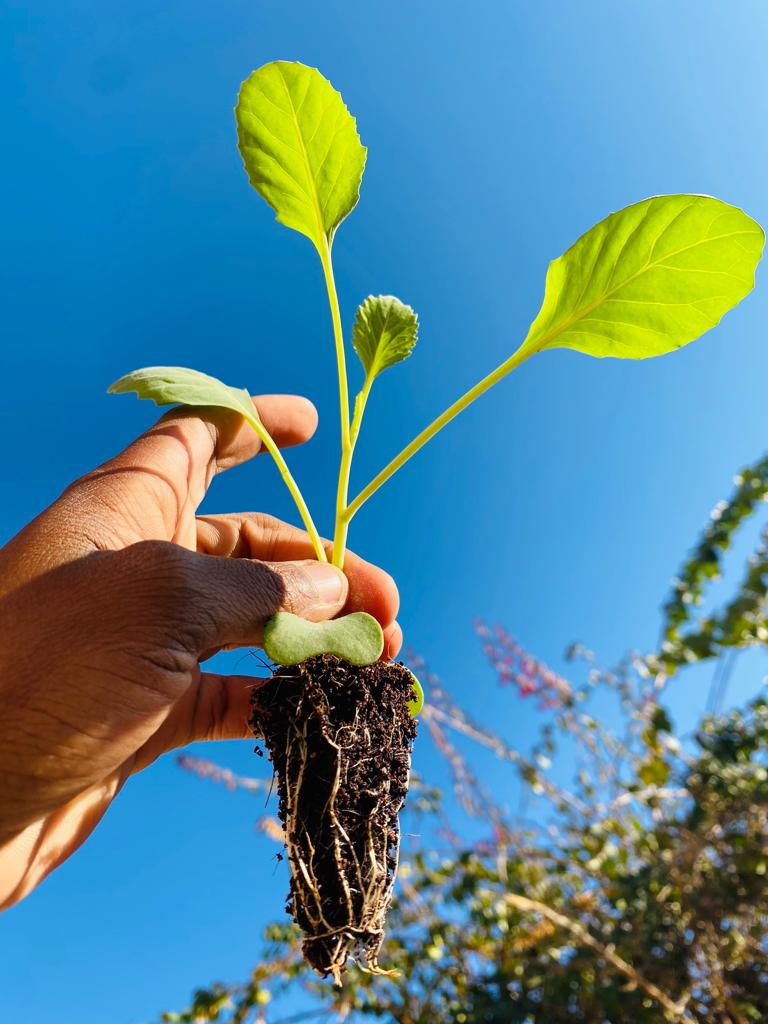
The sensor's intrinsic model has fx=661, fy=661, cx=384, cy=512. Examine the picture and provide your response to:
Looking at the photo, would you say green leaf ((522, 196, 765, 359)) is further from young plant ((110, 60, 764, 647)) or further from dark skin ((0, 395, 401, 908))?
dark skin ((0, 395, 401, 908))

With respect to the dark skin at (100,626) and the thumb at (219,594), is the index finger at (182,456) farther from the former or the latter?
the thumb at (219,594)

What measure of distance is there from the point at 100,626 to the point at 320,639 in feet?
1.00

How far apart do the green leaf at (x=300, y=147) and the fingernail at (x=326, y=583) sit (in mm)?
689

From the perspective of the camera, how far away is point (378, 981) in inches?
90.8

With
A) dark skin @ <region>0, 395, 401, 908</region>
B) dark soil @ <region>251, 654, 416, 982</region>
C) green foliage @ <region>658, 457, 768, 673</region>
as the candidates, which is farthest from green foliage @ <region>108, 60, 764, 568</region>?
green foliage @ <region>658, 457, 768, 673</region>

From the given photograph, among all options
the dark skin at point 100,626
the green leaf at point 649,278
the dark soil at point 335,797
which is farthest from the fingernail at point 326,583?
the green leaf at point 649,278

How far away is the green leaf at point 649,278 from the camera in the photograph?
1113mm

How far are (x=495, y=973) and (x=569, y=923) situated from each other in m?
0.42

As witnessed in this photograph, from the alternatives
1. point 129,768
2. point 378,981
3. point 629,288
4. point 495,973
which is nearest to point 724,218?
point 629,288

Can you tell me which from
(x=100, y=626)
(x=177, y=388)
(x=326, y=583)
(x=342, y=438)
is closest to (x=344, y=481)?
(x=342, y=438)

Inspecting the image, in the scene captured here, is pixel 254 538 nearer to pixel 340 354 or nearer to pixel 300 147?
pixel 340 354

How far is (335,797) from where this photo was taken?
973mm

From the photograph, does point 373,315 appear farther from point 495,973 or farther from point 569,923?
point 495,973

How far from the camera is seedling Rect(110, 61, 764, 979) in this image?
98 cm
